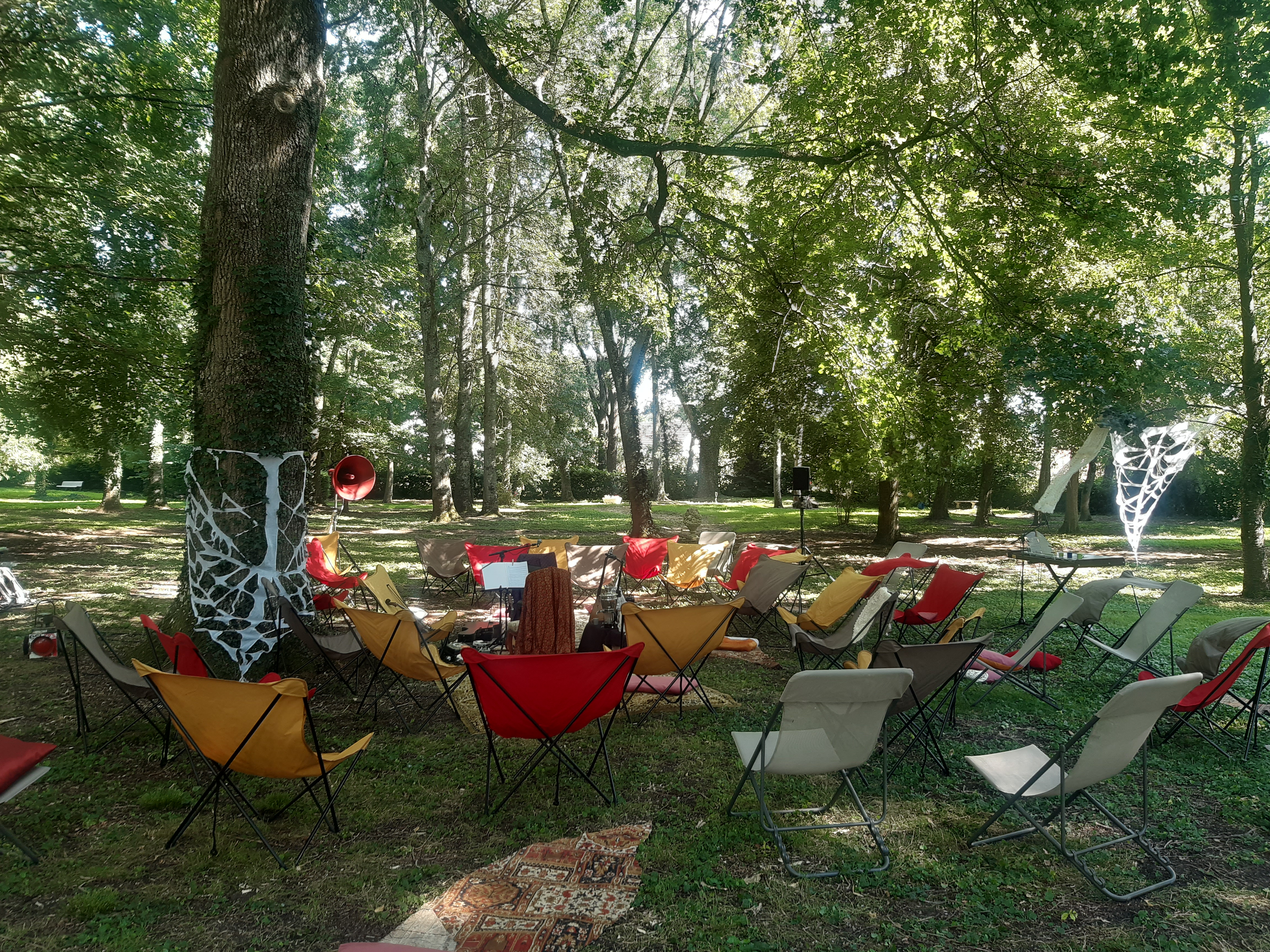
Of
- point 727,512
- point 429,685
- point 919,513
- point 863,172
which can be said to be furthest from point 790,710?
point 919,513

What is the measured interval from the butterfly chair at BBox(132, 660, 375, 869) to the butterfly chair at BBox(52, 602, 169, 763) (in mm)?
641

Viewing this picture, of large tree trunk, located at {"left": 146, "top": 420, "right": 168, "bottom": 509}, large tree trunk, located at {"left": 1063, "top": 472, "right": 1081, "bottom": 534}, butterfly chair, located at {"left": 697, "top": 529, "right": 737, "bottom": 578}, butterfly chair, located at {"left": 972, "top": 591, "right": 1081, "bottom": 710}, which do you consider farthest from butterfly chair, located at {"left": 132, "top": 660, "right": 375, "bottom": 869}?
large tree trunk, located at {"left": 1063, "top": 472, "right": 1081, "bottom": 534}

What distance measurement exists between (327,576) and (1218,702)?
7.93 m

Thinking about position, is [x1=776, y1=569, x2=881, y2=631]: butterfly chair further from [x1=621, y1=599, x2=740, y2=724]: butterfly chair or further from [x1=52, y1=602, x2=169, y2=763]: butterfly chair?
[x1=52, y1=602, x2=169, y2=763]: butterfly chair

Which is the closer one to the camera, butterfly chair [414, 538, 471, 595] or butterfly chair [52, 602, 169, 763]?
butterfly chair [52, 602, 169, 763]

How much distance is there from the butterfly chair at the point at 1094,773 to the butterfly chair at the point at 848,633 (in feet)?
3.78

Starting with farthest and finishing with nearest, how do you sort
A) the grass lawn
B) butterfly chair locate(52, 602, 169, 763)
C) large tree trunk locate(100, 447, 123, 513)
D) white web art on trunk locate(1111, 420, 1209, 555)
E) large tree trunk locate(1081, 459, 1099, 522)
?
large tree trunk locate(1081, 459, 1099, 522) < large tree trunk locate(100, 447, 123, 513) < white web art on trunk locate(1111, 420, 1209, 555) < butterfly chair locate(52, 602, 169, 763) < the grass lawn

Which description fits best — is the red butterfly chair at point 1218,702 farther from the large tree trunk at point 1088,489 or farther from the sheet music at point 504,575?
the large tree trunk at point 1088,489

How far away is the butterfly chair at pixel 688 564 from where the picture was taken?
857 centimetres

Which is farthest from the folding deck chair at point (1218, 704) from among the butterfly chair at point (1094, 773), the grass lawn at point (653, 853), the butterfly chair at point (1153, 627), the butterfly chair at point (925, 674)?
the butterfly chair at point (925, 674)

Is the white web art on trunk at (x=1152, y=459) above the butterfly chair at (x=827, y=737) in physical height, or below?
above

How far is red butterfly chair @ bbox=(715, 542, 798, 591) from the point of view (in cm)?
836

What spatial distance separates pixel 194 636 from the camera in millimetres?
5180

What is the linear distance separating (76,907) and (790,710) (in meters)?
2.87
